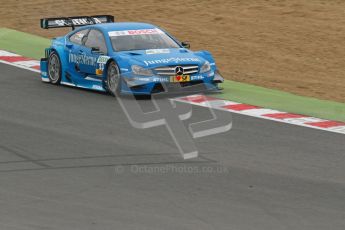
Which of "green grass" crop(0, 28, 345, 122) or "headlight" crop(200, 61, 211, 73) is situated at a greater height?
"headlight" crop(200, 61, 211, 73)

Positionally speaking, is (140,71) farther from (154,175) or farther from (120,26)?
(154,175)

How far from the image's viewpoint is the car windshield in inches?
705

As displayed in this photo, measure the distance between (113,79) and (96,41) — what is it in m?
1.17

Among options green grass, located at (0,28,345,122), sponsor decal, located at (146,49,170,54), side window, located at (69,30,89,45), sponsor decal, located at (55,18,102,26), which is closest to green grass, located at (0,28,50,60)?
sponsor decal, located at (55,18,102,26)

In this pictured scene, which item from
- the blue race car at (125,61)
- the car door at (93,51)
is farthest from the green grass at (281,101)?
the car door at (93,51)

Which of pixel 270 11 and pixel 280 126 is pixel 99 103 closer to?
pixel 280 126

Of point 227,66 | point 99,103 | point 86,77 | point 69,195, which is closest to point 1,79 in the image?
point 86,77

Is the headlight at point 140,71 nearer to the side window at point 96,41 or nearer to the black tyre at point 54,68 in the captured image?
the side window at point 96,41

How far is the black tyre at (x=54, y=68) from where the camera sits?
62.2 feet

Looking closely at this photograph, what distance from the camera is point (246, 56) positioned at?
73.2 ft

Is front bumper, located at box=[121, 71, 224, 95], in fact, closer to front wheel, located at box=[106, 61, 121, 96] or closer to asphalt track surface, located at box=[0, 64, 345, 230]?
front wheel, located at box=[106, 61, 121, 96]

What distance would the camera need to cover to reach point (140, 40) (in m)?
18.1

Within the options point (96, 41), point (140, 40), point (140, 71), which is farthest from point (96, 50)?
point (140, 71)

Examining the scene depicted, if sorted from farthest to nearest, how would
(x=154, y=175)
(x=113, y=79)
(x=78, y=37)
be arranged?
(x=78, y=37) → (x=113, y=79) → (x=154, y=175)
